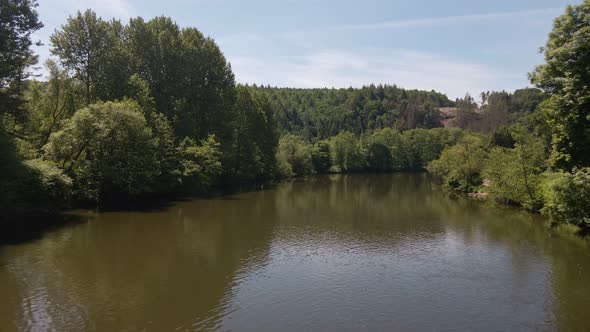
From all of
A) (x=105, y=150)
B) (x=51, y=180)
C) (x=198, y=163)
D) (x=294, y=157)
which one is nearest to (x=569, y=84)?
(x=51, y=180)

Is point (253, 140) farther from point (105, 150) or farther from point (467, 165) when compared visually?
point (467, 165)

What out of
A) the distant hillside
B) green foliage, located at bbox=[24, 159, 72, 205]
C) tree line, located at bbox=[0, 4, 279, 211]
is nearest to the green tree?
tree line, located at bbox=[0, 4, 279, 211]

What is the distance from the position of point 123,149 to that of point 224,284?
27699 millimetres

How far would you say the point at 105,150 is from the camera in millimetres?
45469

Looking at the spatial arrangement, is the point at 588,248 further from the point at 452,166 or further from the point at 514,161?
the point at 452,166

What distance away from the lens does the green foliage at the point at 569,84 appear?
66.7 feet

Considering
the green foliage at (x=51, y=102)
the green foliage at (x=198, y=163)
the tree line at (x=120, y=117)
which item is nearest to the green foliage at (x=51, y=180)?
the tree line at (x=120, y=117)

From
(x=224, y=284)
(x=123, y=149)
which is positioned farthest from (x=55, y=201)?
(x=224, y=284)

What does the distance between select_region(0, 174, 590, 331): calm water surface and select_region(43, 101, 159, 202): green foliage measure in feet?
17.5

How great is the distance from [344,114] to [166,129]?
4823 inches

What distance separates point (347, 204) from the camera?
5672 centimetres

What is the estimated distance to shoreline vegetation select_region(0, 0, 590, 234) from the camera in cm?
2228

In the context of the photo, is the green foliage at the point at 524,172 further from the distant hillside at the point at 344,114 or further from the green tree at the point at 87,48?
the distant hillside at the point at 344,114

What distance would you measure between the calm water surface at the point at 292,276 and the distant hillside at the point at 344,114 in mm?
112953
